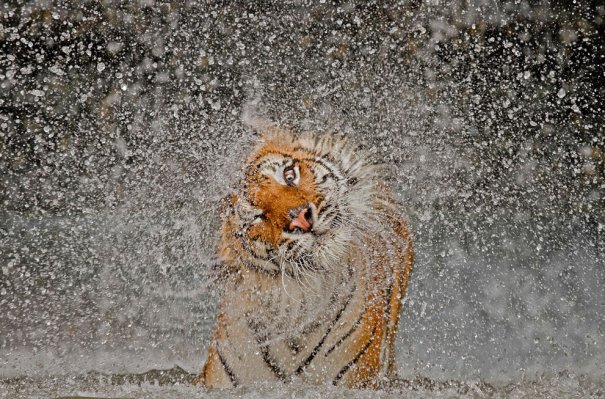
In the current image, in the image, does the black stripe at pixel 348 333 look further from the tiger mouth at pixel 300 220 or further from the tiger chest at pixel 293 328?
Answer: the tiger mouth at pixel 300 220

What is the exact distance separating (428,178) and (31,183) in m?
1.14

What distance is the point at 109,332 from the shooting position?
208 centimetres

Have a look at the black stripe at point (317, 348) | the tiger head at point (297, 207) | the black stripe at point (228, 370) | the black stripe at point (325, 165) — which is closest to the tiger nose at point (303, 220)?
the tiger head at point (297, 207)

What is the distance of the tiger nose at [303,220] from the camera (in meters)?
1.54

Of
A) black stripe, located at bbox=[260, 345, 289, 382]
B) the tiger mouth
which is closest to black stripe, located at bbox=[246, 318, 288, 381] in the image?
black stripe, located at bbox=[260, 345, 289, 382]

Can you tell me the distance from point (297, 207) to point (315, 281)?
25 cm

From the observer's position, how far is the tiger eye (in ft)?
5.30

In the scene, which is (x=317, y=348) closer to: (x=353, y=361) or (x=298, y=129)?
(x=353, y=361)

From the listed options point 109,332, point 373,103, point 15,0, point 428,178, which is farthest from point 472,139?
point 15,0

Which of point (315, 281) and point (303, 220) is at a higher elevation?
point (303, 220)

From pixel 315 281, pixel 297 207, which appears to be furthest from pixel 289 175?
pixel 315 281

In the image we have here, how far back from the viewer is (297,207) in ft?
5.11

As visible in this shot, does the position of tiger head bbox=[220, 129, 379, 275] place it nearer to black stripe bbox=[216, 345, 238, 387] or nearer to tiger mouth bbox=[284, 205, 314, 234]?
tiger mouth bbox=[284, 205, 314, 234]

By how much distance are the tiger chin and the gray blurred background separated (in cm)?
27
